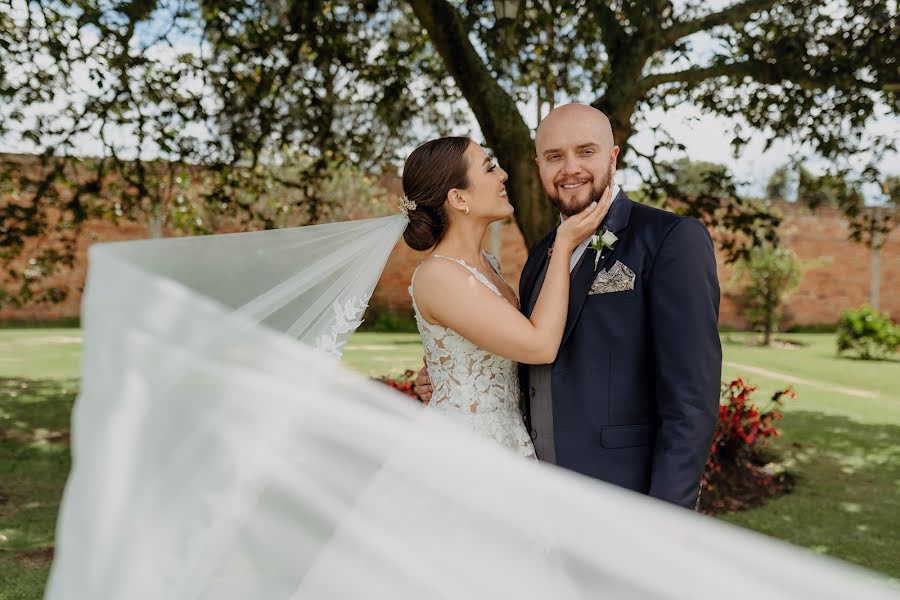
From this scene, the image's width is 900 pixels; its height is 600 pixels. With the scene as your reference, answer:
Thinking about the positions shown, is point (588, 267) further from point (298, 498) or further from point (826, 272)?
point (826, 272)

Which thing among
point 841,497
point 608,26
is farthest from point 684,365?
point 841,497

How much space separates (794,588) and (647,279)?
1536 millimetres

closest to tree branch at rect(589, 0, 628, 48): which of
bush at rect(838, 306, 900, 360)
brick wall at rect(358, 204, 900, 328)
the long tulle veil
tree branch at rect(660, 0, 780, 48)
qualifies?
tree branch at rect(660, 0, 780, 48)

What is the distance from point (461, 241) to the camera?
304cm

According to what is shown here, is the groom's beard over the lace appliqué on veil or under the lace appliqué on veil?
over

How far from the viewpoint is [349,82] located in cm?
835

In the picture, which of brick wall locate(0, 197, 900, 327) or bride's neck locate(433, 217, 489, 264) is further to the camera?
brick wall locate(0, 197, 900, 327)

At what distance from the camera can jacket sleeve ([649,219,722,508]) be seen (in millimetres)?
2295

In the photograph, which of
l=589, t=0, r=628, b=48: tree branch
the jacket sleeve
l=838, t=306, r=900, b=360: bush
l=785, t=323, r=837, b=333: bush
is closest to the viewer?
the jacket sleeve

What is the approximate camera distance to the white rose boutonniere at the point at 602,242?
2502 millimetres

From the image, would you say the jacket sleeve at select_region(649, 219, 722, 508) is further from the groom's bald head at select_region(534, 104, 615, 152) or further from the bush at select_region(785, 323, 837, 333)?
the bush at select_region(785, 323, 837, 333)

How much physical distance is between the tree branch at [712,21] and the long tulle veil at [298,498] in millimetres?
4961

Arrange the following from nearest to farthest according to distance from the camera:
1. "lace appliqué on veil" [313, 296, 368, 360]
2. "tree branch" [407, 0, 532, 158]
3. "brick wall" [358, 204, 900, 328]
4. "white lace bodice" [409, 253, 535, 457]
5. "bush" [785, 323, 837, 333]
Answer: "lace appliqué on veil" [313, 296, 368, 360], "white lace bodice" [409, 253, 535, 457], "tree branch" [407, 0, 532, 158], "brick wall" [358, 204, 900, 328], "bush" [785, 323, 837, 333]

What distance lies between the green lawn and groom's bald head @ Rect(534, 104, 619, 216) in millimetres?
3752
